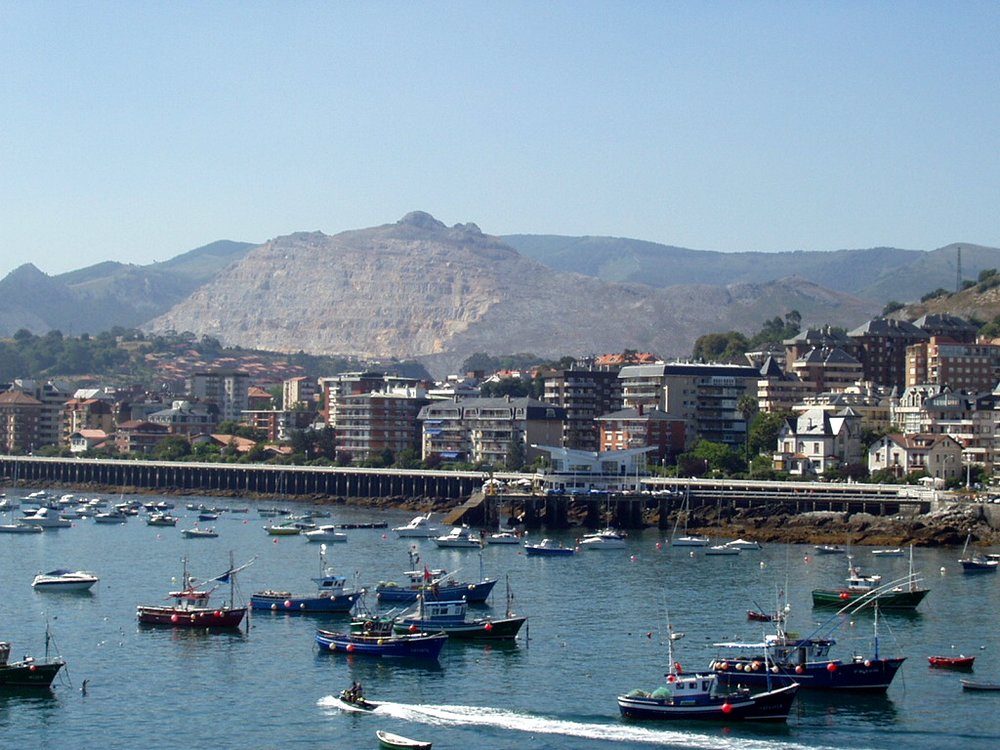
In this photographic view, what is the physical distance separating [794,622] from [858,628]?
2115 mm

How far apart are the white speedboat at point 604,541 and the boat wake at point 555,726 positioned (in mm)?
41933

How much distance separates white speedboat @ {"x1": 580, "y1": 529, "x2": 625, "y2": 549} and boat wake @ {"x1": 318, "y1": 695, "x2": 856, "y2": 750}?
41.9 m

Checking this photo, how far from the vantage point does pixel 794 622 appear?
201ft

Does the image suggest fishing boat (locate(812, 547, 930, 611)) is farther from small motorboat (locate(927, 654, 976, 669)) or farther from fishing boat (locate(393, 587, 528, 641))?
fishing boat (locate(393, 587, 528, 641))

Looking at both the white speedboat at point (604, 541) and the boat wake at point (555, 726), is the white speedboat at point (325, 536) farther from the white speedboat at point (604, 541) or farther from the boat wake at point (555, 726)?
the boat wake at point (555, 726)

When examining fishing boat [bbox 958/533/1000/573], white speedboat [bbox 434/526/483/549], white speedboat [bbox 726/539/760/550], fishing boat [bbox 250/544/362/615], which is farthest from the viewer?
white speedboat [bbox 434/526/483/549]

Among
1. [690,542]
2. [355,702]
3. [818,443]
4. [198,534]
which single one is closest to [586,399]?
[818,443]

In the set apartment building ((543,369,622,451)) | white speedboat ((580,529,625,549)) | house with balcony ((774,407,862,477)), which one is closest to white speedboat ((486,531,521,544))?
white speedboat ((580,529,625,549))

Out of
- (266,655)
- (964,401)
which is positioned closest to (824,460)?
(964,401)

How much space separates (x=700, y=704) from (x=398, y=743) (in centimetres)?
818

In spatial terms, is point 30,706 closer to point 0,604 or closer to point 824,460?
point 0,604

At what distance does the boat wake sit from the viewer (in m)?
44.2

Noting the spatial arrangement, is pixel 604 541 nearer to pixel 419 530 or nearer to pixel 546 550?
pixel 546 550

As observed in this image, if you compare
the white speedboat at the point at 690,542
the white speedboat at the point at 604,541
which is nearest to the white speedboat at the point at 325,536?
the white speedboat at the point at 604,541
